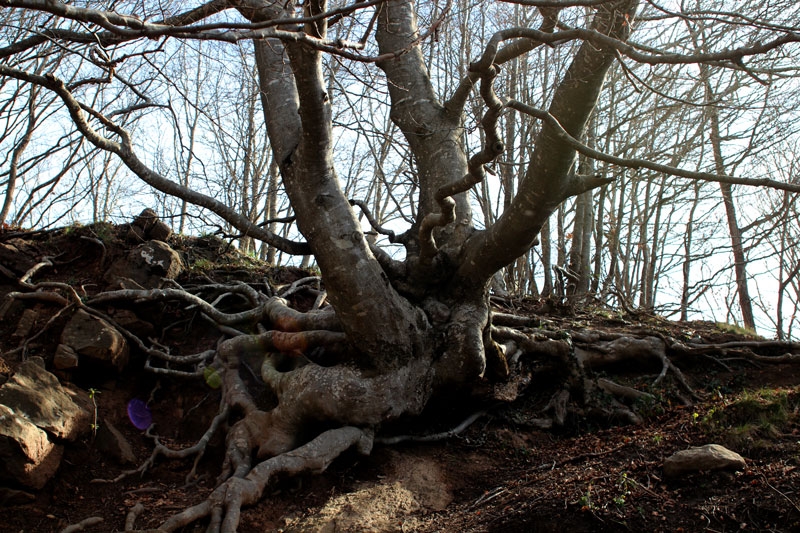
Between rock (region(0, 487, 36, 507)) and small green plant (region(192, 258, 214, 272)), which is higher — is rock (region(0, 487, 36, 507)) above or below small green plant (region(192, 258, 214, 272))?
below

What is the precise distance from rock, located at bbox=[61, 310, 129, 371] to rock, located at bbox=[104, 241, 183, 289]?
3.07 ft

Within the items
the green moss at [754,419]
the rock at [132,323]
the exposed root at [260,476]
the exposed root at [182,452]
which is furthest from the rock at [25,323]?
the green moss at [754,419]

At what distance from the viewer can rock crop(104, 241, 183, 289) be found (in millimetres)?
5418

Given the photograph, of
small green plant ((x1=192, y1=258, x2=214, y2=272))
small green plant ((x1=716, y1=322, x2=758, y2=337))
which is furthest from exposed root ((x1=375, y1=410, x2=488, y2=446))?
small green plant ((x1=716, y1=322, x2=758, y2=337))

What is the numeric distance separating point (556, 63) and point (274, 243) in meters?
6.77

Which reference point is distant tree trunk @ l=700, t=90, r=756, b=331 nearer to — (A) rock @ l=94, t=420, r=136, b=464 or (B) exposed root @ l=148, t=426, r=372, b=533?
(B) exposed root @ l=148, t=426, r=372, b=533

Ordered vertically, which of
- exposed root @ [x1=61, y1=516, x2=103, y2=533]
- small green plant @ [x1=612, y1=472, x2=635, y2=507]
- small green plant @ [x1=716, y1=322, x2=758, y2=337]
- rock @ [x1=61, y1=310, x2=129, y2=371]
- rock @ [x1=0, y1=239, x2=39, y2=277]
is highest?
small green plant @ [x1=716, y1=322, x2=758, y2=337]

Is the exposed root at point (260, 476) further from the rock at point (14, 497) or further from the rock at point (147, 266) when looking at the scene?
the rock at point (147, 266)

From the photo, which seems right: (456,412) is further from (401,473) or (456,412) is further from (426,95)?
(426,95)

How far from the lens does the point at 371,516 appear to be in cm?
308

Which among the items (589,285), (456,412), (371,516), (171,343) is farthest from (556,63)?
(371,516)

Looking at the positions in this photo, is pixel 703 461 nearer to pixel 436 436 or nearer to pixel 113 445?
pixel 436 436

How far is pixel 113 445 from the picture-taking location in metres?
3.76

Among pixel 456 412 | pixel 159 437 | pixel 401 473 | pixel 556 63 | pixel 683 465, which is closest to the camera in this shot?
pixel 683 465
